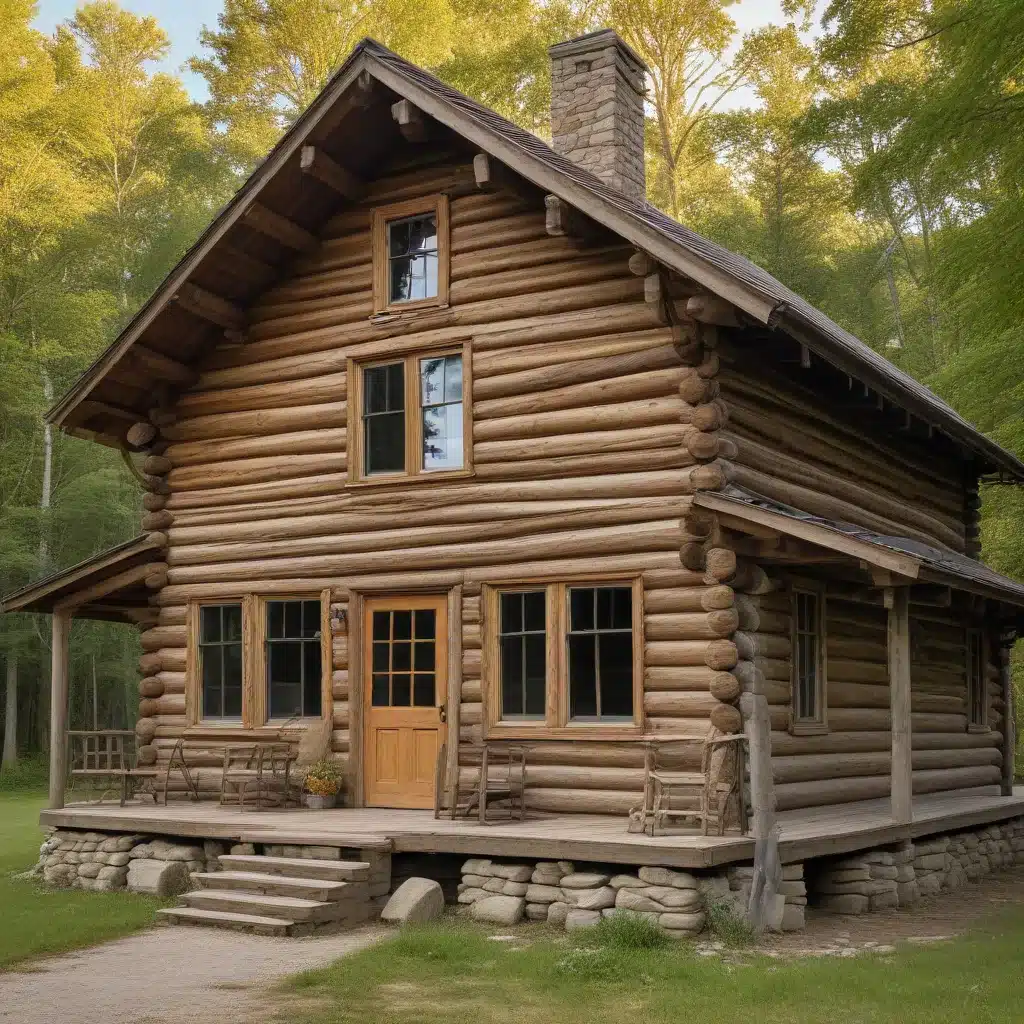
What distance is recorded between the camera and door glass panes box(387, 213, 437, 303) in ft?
49.1

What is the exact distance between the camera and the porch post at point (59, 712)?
15.4 metres

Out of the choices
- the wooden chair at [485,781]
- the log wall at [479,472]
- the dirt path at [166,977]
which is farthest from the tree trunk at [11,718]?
the dirt path at [166,977]

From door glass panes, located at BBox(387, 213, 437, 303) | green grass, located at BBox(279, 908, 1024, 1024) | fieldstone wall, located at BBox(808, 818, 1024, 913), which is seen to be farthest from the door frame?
fieldstone wall, located at BBox(808, 818, 1024, 913)

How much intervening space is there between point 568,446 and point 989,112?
16.1ft

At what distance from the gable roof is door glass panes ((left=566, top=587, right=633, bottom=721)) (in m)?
3.10

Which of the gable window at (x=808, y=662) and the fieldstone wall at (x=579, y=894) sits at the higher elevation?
the gable window at (x=808, y=662)

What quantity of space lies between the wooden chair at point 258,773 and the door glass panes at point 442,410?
3492mm

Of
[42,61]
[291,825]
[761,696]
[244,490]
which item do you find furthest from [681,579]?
[42,61]

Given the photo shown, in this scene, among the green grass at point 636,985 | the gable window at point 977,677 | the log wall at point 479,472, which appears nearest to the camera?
the green grass at point 636,985

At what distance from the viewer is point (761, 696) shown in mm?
11625

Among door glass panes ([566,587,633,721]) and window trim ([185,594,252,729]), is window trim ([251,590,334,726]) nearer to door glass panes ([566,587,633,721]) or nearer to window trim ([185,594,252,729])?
window trim ([185,594,252,729])

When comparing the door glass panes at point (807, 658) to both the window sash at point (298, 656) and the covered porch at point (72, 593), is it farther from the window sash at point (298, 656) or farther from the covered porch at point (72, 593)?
the covered porch at point (72, 593)

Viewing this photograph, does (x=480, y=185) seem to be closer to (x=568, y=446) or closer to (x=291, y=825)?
(x=568, y=446)

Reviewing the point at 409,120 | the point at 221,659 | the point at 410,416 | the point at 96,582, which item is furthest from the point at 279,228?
the point at 221,659
